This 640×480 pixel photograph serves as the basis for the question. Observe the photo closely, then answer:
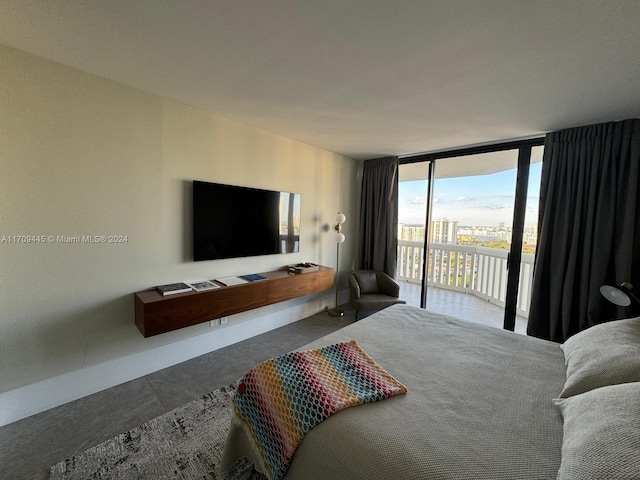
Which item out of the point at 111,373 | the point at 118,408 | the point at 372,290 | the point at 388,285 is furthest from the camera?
the point at 372,290

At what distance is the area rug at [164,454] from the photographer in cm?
137

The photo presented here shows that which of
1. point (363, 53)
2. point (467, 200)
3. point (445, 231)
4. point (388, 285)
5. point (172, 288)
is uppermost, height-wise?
point (363, 53)

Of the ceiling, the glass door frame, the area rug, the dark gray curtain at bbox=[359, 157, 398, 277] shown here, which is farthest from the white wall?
the glass door frame

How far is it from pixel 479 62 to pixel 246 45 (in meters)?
1.38

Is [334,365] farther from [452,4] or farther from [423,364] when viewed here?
[452,4]

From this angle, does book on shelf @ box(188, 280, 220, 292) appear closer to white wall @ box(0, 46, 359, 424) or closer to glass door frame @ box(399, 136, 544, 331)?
white wall @ box(0, 46, 359, 424)

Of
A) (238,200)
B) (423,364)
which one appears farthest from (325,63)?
(423,364)

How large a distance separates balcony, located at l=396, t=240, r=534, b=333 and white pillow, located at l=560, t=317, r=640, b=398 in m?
2.24

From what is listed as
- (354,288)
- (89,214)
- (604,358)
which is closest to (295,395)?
(604,358)

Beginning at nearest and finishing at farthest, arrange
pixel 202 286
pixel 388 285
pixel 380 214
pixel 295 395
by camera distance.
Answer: pixel 295 395 → pixel 202 286 → pixel 388 285 → pixel 380 214

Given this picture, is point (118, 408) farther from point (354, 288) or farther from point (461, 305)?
point (461, 305)

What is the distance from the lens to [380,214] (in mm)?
4039

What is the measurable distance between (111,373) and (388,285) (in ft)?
10.3

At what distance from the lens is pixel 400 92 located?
77.0 inches
